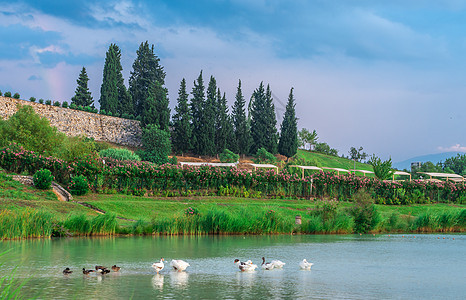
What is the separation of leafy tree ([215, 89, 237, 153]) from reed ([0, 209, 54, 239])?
47.6m

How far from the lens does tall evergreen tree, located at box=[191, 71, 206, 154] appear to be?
215 feet

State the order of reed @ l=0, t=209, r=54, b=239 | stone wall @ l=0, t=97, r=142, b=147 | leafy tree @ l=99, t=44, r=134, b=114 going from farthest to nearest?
leafy tree @ l=99, t=44, r=134, b=114, stone wall @ l=0, t=97, r=142, b=147, reed @ l=0, t=209, r=54, b=239

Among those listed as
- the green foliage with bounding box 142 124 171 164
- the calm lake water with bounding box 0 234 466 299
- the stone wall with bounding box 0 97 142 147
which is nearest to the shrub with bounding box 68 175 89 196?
the calm lake water with bounding box 0 234 466 299

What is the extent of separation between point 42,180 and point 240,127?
41874 millimetres

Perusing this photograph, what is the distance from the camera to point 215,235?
23891 millimetres

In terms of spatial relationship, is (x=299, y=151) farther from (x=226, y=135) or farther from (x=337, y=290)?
(x=337, y=290)

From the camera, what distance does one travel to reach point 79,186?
1335 inches

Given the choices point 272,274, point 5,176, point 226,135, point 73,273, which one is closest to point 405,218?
point 272,274

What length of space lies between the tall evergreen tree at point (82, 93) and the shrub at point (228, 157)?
2064 centimetres

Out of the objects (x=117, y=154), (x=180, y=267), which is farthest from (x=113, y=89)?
(x=180, y=267)

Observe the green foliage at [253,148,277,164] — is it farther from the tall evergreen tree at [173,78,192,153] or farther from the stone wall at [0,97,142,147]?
the stone wall at [0,97,142,147]

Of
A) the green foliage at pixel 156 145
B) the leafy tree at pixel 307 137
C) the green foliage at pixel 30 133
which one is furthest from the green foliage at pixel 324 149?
the green foliage at pixel 30 133

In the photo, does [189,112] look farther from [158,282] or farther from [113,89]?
[158,282]

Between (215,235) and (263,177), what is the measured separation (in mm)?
19047
